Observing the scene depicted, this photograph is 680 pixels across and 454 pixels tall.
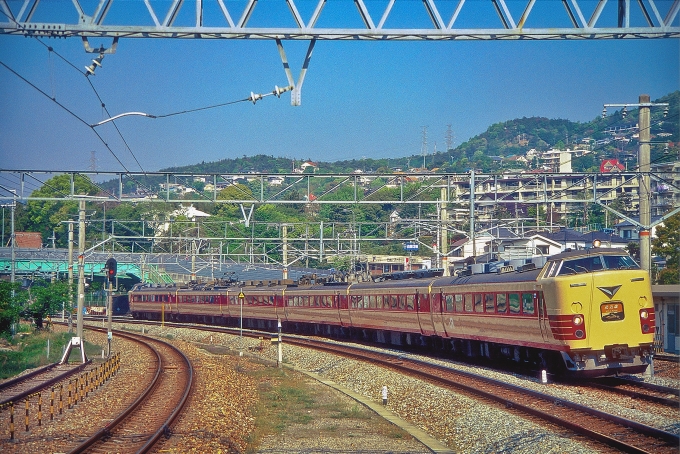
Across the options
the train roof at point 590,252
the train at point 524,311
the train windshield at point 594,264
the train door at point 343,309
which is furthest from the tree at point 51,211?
the train windshield at point 594,264

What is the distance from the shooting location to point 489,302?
72.9ft

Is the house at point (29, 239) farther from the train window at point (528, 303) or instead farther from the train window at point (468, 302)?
the train window at point (528, 303)

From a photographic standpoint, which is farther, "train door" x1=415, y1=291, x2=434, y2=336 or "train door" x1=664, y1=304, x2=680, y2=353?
"train door" x1=415, y1=291, x2=434, y2=336

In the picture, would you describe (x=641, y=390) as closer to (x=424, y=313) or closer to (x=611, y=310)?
(x=611, y=310)

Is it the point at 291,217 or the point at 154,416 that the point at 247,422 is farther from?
the point at 291,217

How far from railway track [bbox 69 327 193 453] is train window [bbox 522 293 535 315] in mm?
8388

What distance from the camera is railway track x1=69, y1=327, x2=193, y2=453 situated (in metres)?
13.1

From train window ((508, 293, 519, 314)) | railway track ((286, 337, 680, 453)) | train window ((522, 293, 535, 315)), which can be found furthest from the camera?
train window ((508, 293, 519, 314))

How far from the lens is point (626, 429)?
1272 cm

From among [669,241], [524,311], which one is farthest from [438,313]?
[669,241]

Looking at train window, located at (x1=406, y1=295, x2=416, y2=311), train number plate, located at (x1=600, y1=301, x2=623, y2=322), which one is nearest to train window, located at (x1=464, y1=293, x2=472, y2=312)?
train window, located at (x1=406, y1=295, x2=416, y2=311)

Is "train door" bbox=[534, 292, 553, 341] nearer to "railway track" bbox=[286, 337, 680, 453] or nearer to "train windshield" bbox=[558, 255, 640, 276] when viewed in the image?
"train windshield" bbox=[558, 255, 640, 276]

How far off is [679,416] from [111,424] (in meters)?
10.0

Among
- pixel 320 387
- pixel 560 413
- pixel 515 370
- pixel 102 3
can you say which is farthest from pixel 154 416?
pixel 515 370
